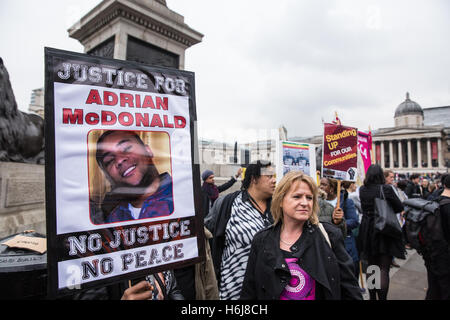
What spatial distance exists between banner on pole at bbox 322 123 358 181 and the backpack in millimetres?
839

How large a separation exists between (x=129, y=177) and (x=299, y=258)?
45.3 inches

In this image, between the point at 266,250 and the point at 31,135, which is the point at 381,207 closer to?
the point at 266,250

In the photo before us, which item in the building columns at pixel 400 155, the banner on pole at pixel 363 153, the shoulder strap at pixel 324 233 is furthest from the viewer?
the building columns at pixel 400 155

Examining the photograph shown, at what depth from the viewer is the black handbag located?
362cm

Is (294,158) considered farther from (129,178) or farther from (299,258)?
(129,178)

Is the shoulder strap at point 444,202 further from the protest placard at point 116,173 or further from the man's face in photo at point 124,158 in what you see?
the man's face in photo at point 124,158

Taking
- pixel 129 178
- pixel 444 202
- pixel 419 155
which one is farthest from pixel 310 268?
pixel 419 155

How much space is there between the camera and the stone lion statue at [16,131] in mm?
4207

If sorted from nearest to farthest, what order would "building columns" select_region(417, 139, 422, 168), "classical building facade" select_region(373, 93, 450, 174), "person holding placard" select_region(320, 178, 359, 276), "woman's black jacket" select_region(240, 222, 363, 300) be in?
"woman's black jacket" select_region(240, 222, 363, 300), "person holding placard" select_region(320, 178, 359, 276), "classical building facade" select_region(373, 93, 450, 174), "building columns" select_region(417, 139, 422, 168)

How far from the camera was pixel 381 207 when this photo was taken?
3.76 meters

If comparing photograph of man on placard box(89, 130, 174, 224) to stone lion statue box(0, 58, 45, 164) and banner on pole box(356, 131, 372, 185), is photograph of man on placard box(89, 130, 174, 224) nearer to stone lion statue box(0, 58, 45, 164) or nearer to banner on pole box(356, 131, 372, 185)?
stone lion statue box(0, 58, 45, 164)

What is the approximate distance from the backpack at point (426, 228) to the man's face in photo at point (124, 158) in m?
3.54

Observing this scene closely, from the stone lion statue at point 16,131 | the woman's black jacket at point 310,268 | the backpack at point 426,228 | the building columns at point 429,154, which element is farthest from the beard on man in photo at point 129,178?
the building columns at point 429,154

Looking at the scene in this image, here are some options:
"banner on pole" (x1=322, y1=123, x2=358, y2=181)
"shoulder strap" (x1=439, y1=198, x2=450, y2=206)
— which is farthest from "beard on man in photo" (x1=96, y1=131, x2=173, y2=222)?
"shoulder strap" (x1=439, y1=198, x2=450, y2=206)
